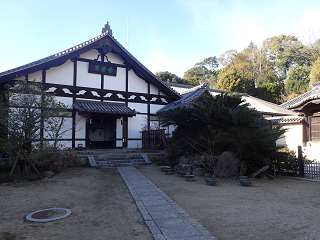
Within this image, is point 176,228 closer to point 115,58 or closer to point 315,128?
point 115,58

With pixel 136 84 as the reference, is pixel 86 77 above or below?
above

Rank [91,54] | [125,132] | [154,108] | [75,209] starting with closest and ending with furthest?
[75,209] < [91,54] < [125,132] < [154,108]

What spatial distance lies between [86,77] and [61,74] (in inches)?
59.4

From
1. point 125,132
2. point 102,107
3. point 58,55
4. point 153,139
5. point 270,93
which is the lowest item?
point 153,139

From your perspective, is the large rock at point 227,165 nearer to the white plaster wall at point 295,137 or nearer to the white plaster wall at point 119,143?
the white plaster wall at point 119,143

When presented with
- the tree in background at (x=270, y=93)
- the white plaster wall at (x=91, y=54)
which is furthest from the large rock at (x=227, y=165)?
the tree in background at (x=270, y=93)

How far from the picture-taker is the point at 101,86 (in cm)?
1520

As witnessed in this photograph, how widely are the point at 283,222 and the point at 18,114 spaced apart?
882cm

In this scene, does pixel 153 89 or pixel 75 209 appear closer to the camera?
pixel 75 209

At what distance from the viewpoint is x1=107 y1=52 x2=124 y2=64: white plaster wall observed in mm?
15841

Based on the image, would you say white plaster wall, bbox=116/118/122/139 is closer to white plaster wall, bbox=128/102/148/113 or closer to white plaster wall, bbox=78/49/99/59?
white plaster wall, bbox=128/102/148/113

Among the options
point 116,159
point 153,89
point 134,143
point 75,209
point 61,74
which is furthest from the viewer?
point 153,89

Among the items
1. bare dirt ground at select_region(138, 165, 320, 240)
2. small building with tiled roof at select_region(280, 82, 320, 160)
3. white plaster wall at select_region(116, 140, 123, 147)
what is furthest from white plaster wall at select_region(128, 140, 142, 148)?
small building with tiled roof at select_region(280, 82, 320, 160)

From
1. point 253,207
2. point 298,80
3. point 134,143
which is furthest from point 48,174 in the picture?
point 298,80
